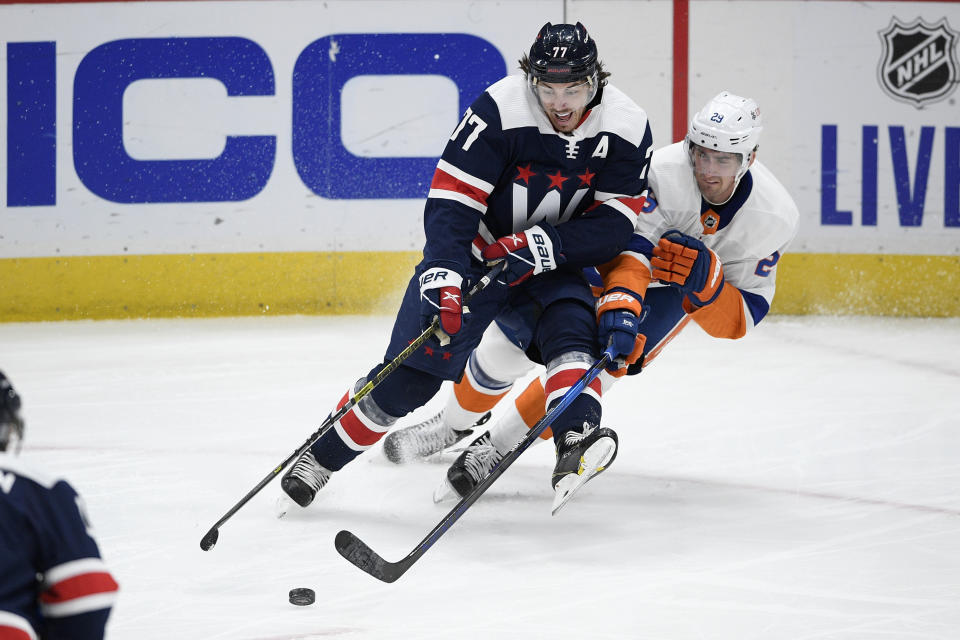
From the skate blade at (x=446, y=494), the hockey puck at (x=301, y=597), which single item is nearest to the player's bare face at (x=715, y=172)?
the skate blade at (x=446, y=494)

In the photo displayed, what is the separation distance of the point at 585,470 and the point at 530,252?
49cm

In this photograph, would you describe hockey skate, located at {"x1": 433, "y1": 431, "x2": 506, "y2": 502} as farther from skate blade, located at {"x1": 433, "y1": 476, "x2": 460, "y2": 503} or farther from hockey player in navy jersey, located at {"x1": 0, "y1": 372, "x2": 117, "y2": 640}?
hockey player in navy jersey, located at {"x1": 0, "y1": 372, "x2": 117, "y2": 640}

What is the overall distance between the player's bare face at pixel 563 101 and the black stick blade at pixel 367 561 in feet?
3.10

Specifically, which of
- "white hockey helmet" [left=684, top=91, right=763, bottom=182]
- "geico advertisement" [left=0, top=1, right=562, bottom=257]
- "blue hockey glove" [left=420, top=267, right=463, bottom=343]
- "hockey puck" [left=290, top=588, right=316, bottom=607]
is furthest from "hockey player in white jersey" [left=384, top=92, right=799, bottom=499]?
"geico advertisement" [left=0, top=1, right=562, bottom=257]

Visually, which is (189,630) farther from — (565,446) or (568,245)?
(568,245)

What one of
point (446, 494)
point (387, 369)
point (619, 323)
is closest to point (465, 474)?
point (446, 494)

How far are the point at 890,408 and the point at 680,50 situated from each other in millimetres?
2517

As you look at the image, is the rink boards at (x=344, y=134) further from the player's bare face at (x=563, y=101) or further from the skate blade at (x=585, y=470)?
the skate blade at (x=585, y=470)

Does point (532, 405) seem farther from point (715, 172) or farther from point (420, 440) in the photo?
point (715, 172)

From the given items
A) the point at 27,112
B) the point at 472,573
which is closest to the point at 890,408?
the point at 472,573

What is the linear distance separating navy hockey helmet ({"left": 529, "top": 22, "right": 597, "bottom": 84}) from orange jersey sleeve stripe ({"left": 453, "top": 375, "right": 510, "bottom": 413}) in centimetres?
84

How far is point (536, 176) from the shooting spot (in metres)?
2.32

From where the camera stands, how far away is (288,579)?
1.99 metres

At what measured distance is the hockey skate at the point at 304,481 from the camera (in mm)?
2355
